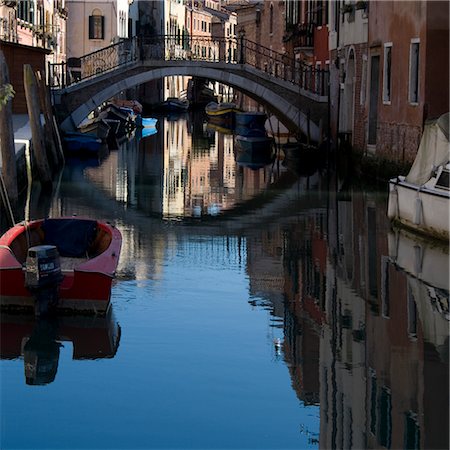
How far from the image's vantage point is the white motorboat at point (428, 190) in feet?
44.1

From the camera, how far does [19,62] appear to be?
29859 mm

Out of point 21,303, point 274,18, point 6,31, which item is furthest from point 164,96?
point 21,303

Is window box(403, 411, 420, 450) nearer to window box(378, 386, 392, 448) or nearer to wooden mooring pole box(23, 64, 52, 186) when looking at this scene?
window box(378, 386, 392, 448)

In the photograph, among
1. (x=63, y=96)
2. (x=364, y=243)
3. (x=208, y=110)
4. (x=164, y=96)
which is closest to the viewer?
(x=364, y=243)

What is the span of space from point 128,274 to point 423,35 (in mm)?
8144

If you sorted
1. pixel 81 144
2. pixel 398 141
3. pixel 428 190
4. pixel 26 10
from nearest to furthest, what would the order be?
pixel 428 190, pixel 398 141, pixel 81 144, pixel 26 10

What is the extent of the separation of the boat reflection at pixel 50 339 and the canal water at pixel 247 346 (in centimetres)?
2

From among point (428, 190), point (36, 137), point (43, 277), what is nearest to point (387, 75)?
point (36, 137)

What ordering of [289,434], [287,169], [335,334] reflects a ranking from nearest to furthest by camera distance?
[289,434] < [335,334] < [287,169]

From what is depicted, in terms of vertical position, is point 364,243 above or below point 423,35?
below

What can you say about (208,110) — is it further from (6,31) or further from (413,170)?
(413,170)

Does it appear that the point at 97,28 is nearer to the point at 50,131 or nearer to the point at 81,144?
the point at 81,144

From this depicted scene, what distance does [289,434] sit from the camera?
6.92 metres

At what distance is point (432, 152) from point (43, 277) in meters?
6.69
